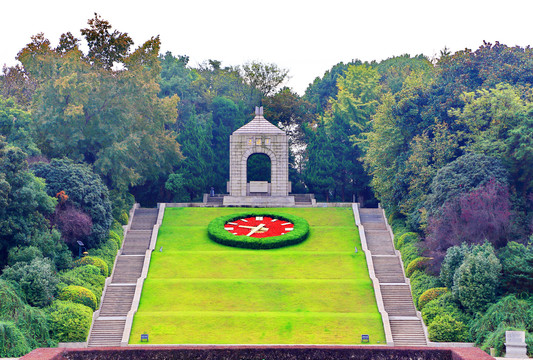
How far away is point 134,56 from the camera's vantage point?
5838 centimetres

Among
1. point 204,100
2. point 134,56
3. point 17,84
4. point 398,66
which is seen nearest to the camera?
point 134,56

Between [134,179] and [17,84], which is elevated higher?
[17,84]

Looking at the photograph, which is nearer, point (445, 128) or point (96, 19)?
point (445, 128)

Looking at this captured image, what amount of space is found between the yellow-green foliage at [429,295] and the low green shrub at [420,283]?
0.60m

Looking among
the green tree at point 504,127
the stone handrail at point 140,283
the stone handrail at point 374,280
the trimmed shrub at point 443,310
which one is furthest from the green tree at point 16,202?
the green tree at point 504,127

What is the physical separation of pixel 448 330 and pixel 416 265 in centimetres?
758

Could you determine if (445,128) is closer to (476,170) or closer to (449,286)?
(476,170)

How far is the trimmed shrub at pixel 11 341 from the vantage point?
3388 cm

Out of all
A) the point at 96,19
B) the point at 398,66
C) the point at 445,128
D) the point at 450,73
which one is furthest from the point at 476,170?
the point at 398,66

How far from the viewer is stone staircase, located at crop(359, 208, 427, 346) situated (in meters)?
40.3

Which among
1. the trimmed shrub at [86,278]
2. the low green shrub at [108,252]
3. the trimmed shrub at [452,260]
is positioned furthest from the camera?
the low green shrub at [108,252]

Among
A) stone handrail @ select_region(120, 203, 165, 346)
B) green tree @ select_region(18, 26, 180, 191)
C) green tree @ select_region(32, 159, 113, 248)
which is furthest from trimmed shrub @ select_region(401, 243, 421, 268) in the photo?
green tree @ select_region(18, 26, 180, 191)

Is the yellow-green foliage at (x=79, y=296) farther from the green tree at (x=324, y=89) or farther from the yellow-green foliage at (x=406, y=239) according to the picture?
the green tree at (x=324, y=89)

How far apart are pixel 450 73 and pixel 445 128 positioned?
5550 millimetres
